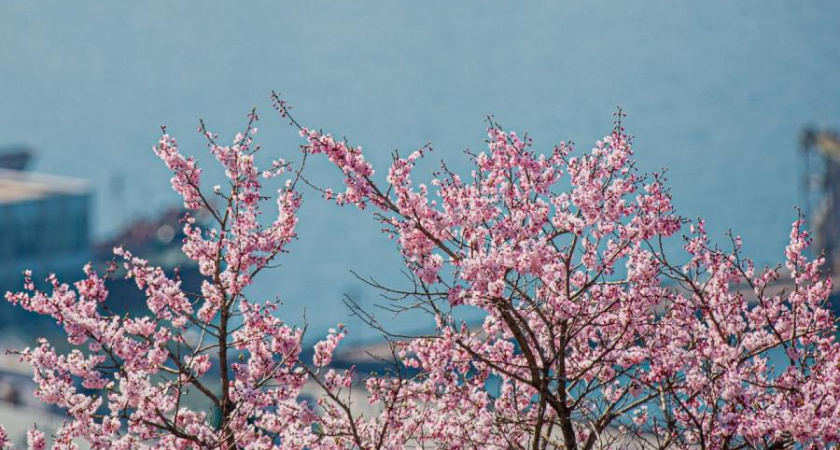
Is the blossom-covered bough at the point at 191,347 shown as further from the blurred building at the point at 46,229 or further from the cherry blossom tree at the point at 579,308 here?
the blurred building at the point at 46,229

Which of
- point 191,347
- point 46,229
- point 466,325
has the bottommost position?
point 191,347

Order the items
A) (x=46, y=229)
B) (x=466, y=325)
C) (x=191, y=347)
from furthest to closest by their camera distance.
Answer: (x=46, y=229)
(x=466, y=325)
(x=191, y=347)

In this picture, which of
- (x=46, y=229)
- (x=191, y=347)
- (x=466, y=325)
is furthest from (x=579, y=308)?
(x=46, y=229)

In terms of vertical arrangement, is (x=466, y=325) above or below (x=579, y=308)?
above

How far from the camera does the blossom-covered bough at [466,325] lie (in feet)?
29.8

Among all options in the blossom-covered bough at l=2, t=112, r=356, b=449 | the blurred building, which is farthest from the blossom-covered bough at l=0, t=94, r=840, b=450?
the blurred building

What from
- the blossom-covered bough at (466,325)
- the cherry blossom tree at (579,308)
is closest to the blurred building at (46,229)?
the cherry blossom tree at (579,308)

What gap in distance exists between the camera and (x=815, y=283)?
11391mm

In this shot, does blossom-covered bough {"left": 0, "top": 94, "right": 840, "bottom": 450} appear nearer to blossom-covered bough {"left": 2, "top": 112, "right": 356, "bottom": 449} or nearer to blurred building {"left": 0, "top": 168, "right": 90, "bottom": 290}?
blossom-covered bough {"left": 2, "top": 112, "right": 356, "bottom": 449}

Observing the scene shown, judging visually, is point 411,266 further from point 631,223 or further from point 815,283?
point 815,283

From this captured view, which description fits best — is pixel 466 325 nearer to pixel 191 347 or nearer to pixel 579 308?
pixel 579 308

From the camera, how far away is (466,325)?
Answer: 9906mm

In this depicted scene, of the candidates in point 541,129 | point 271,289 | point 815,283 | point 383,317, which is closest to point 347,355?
point 815,283

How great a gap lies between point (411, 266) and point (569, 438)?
6.31 feet
